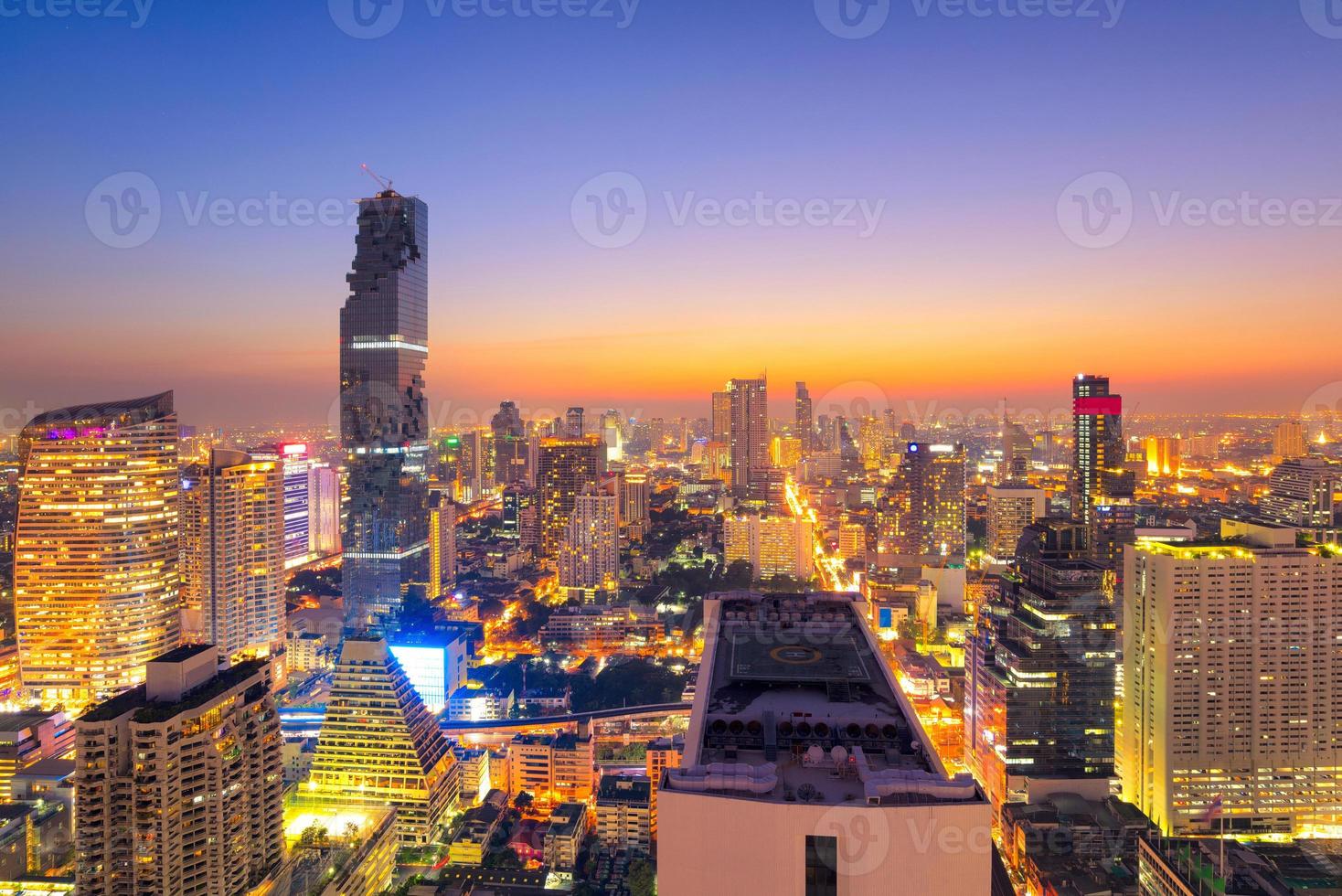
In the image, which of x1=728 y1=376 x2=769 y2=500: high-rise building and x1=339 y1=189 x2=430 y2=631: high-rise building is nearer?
x1=339 y1=189 x2=430 y2=631: high-rise building

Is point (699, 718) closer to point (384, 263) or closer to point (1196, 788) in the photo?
A: point (1196, 788)

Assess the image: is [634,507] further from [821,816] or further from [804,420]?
[821,816]

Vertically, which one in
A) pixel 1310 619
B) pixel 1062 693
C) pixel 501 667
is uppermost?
pixel 1310 619

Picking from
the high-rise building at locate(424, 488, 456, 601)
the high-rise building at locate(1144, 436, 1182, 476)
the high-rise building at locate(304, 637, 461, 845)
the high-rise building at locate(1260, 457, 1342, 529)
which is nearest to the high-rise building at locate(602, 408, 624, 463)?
the high-rise building at locate(424, 488, 456, 601)

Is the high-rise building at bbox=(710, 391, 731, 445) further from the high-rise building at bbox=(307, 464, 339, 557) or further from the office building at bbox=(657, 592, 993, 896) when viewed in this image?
the office building at bbox=(657, 592, 993, 896)

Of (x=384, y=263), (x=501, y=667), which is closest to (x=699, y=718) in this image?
(x=501, y=667)

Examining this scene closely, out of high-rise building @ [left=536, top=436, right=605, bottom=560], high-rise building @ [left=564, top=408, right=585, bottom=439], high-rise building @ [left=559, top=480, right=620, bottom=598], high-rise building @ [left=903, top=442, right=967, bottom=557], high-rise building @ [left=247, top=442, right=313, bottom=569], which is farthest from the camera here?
high-rise building @ [left=564, top=408, right=585, bottom=439]

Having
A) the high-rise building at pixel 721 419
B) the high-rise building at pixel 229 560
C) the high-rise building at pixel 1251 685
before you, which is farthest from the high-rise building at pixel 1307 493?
the high-rise building at pixel 721 419
